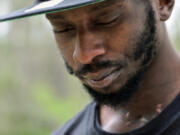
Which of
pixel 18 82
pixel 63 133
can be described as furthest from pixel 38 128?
pixel 63 133

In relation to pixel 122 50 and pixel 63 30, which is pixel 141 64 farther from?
pixel 63 30

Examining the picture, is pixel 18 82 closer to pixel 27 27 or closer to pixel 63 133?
pixel 27 27

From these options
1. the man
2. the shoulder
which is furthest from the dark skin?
the shoulder

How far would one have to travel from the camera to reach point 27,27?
8375 millimetres

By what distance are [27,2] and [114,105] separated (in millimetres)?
6189

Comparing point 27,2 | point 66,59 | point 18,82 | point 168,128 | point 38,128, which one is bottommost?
point 38,128

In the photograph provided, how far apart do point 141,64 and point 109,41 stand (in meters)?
0.24

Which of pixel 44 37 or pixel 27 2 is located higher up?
pixel 27 2

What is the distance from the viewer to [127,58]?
1.92 m

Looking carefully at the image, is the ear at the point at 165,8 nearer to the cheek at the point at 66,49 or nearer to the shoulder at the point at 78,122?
the cheek at the point at 66,49

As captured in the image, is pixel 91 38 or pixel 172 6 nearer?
pixel 91 38

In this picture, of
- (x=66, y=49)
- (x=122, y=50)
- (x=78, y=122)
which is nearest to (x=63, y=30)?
(x=66, y=49)

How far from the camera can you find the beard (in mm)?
1934

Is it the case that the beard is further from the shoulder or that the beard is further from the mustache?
the shoulder
